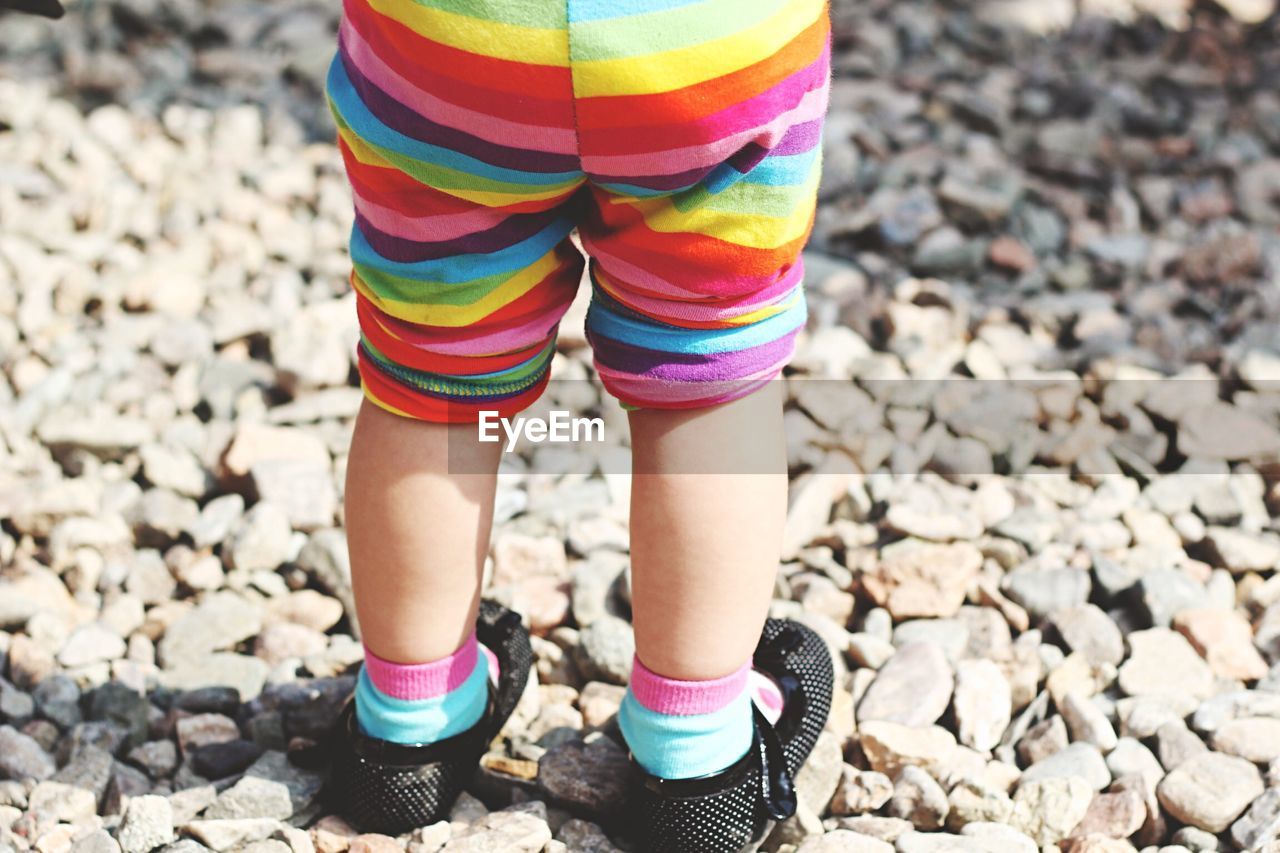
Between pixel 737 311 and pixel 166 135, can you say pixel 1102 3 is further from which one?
pixel 737 311

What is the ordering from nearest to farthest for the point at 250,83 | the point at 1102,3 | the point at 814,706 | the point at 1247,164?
the point at 814,706 < the point at 1247,164 < the point at 250,83 < the point at 1102,3

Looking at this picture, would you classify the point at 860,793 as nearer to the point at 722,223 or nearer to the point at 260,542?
the point at 722,223

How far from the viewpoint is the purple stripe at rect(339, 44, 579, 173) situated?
98cm

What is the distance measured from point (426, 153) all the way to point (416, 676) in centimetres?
49

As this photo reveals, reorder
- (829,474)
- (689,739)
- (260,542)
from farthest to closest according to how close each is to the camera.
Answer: (829,474)
(260,542)
(689,739)

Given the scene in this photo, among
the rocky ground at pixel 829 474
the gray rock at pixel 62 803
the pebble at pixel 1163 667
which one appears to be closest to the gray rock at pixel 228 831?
the rocky ground at pixel 829 474

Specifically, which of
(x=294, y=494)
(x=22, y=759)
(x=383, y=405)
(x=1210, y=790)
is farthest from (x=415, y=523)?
(x=1210, y=790)

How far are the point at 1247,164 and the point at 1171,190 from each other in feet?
0.63

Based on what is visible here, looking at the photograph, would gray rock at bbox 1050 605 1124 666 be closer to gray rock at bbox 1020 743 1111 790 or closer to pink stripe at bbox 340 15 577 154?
gray rock at bbox 1020 743 1111 790

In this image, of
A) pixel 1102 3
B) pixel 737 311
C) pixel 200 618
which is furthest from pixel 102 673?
pixel 1102 3

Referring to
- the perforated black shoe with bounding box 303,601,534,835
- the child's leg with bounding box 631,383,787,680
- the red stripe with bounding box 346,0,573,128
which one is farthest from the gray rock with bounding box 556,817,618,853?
A: the red stripe with bounding box 346,0,573,128

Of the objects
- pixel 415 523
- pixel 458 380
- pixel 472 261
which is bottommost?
pixel 415 523

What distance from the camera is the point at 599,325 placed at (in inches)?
44.1

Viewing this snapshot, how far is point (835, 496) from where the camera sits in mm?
1806
